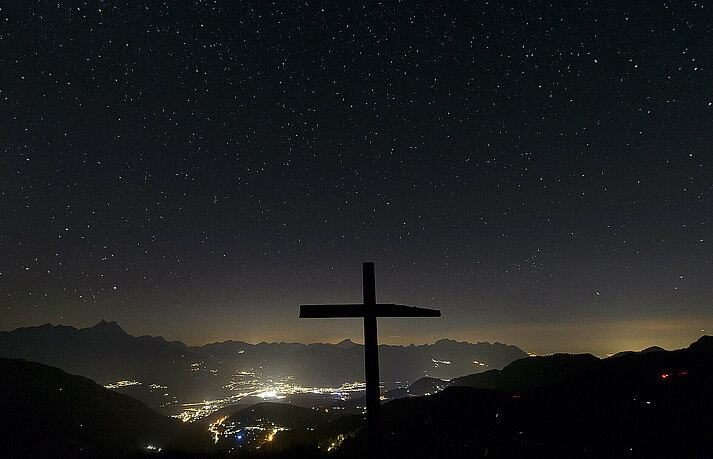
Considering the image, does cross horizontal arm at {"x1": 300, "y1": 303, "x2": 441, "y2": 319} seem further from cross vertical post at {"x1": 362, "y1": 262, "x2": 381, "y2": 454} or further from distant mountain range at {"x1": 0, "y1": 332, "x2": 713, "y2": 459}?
distant mountain range at {"x1": 0, "y1": 332, "x2": 713, "y2": 459}

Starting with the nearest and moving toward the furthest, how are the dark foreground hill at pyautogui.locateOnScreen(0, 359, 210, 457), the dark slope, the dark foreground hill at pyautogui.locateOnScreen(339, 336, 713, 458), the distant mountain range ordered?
the dark foreground hill at pyautogui.locateOnScreen(339, 336, 713, 458)
the distant mountain range
the dark foreground hill at pyautogui.locateOnScreen(0, 359, 210, 457)
the dark slope

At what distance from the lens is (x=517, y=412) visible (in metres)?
42.3

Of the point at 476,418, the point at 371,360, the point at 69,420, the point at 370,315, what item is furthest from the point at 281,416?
the point at 370,315

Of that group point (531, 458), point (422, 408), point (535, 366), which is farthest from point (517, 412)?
point (535, 366)

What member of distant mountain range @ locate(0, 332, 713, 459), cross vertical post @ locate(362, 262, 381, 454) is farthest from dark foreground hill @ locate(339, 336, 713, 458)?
cross vertical post @ locate(362, 262, 381, 454)

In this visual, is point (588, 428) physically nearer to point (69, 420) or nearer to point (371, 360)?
point (371, 360)

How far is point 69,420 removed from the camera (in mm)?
132625

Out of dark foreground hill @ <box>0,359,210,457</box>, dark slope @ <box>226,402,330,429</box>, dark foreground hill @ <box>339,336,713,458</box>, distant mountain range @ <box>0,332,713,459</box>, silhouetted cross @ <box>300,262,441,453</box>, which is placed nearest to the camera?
silhouetted cross @ <box>300,262,441,453</box>

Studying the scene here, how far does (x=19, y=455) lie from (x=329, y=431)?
240 ft

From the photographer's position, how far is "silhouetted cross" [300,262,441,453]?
764 cm

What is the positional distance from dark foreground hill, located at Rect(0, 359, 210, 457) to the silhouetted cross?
109 m

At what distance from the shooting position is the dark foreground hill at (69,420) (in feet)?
329

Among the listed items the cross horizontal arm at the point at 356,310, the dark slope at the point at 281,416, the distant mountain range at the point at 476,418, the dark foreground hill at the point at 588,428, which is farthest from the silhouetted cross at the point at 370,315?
the dark slope at the point at 281,416

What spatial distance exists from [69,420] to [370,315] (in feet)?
570
